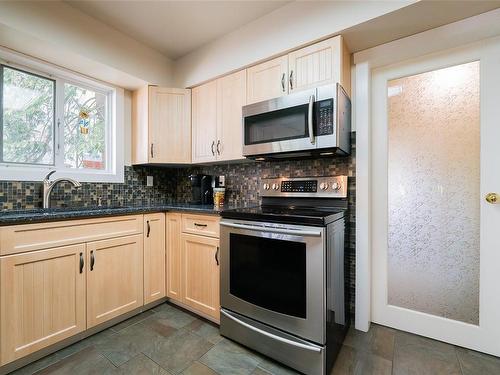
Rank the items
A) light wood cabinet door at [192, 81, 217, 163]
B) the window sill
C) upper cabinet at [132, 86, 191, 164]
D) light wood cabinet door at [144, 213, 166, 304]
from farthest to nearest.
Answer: upper cabinet at [132, 86, 191, 164]
light wood cabinet door at [192, 81, 217, 163]
light wood cabinet door at [144, 213, 166, 304]
the window sill

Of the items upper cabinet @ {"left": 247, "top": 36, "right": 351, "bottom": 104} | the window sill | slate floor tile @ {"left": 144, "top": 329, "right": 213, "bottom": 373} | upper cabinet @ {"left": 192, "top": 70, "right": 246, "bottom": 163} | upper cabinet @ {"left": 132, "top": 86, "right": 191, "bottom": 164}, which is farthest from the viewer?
upper cabinet @ {"left": 132, "top": 86, "right": 191, "bottom": 164}

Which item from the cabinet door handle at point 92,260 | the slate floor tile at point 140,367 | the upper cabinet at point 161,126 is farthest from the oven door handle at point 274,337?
the upper cabinet at point 161,126

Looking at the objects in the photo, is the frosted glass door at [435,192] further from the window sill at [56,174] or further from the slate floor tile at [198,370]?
the window sill at [56,174]

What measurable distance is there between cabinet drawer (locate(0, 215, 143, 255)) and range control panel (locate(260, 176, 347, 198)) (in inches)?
45.1

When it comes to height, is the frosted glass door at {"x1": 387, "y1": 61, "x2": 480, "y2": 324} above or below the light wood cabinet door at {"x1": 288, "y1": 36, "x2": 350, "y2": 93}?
below

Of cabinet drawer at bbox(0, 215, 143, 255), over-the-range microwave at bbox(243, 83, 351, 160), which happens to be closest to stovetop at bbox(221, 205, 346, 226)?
over-the-range microwave at bbox(243, 83, 351, 160)

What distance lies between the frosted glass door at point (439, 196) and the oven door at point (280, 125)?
24.7 inches

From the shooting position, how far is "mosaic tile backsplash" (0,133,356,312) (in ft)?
6.15

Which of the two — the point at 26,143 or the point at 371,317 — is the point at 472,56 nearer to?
the point at 371,317

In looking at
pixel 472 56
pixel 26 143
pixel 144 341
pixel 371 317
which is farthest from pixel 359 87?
pixel 26 143

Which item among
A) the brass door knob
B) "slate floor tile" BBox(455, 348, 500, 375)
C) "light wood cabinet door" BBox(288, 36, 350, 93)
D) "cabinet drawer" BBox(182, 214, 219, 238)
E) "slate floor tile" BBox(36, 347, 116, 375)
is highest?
"light wood cabinet door" BBox(288, 36, 350, 93)

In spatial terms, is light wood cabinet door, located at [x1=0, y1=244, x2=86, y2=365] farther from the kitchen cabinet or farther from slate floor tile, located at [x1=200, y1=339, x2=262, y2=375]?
slate floor tile, located at [x1=200, y1=339, x2=262, y2=375]

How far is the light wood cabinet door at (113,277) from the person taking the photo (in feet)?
5.62

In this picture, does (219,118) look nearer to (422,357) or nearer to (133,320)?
(133,320)
